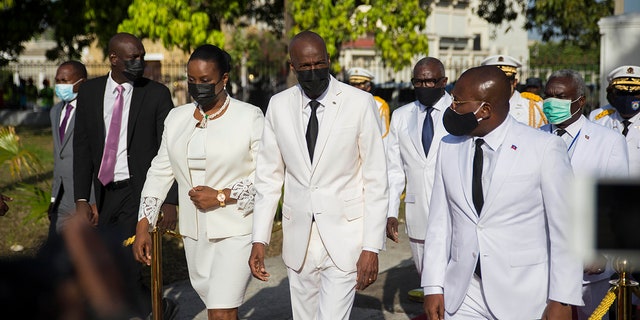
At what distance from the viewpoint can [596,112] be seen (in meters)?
9.24

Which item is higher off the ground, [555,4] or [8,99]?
[555,4]

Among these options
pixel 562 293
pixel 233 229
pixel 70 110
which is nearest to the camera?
pixel 562 293

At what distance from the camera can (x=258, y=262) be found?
570cm

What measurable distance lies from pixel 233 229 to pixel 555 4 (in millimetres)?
21429

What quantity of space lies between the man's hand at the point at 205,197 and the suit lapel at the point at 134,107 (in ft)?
4.43

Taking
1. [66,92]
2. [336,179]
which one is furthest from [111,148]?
[336,179]

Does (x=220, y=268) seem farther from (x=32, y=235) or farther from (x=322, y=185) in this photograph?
(x=32, y=235)

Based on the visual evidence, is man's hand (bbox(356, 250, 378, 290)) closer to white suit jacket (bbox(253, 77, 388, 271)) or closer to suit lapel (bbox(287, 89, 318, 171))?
white suit jacket (bbox(253, 77, 388, 271))

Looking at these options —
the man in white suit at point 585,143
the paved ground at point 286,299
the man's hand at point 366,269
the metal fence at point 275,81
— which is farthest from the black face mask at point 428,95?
the metal fence at point 275,81

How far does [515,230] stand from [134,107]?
3.40m

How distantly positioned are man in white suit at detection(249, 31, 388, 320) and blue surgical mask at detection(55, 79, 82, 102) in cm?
278

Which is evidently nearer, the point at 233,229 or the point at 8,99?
the point at 233,229

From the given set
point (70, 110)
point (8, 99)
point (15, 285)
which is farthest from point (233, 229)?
point (8, 99)

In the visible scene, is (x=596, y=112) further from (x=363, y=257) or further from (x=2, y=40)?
(x=2, y=40)
